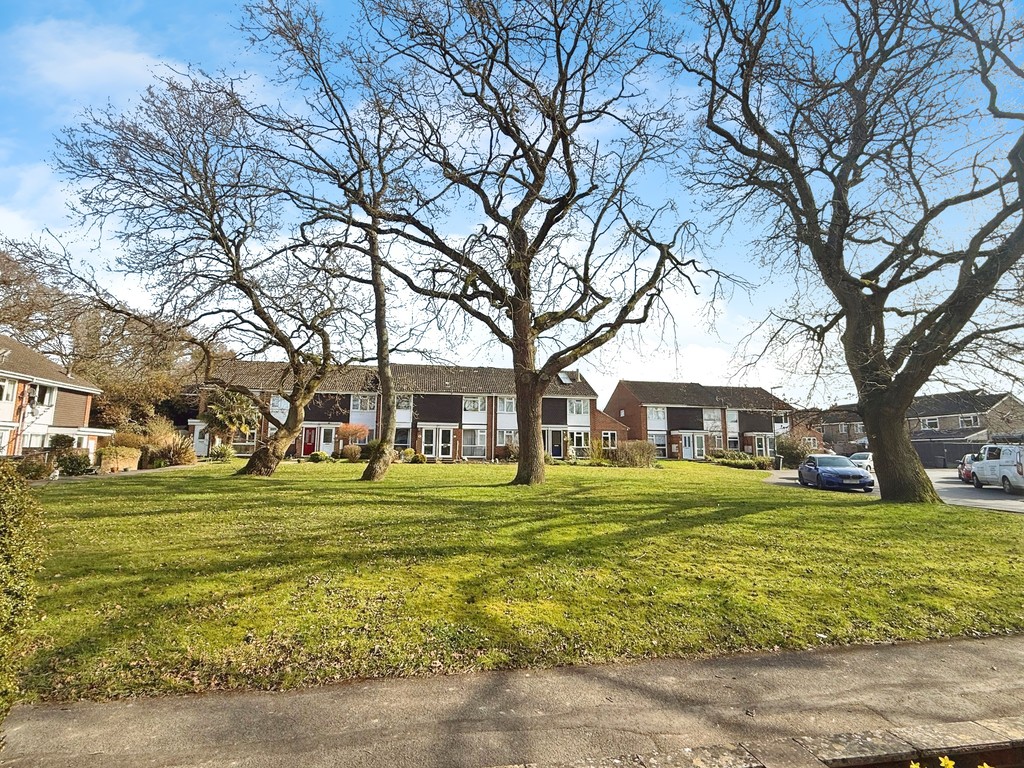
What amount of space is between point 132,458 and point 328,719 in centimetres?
2744

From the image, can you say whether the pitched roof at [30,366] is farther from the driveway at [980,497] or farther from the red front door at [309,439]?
the driveway at [980,497]

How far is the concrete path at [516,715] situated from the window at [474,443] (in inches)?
1638

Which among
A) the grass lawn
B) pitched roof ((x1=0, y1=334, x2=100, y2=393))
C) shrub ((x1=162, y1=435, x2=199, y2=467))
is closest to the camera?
the grass lawn

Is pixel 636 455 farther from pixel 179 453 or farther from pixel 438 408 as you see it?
pixel 179 453

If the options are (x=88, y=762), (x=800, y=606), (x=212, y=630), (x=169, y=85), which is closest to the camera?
(x=88, y=762)

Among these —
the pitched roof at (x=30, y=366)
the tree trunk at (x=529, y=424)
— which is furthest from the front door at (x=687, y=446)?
the pitched roof at (x=30, y=366)

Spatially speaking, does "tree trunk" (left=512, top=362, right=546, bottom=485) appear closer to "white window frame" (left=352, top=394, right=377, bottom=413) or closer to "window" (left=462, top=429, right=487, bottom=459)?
"window" (left=462, top=429, right=487, bottom=459)

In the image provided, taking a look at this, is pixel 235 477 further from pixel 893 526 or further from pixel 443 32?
pixel 893 526

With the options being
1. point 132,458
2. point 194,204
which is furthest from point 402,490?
point 132,458

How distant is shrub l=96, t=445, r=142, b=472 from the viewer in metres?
24.2

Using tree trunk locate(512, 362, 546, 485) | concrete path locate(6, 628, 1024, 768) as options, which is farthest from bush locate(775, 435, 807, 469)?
concrete path locate(6, 628, 1024, 768)

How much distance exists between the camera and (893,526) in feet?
35.7

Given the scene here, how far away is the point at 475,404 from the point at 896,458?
3498cm

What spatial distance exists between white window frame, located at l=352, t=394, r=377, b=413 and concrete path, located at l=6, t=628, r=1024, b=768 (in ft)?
140
